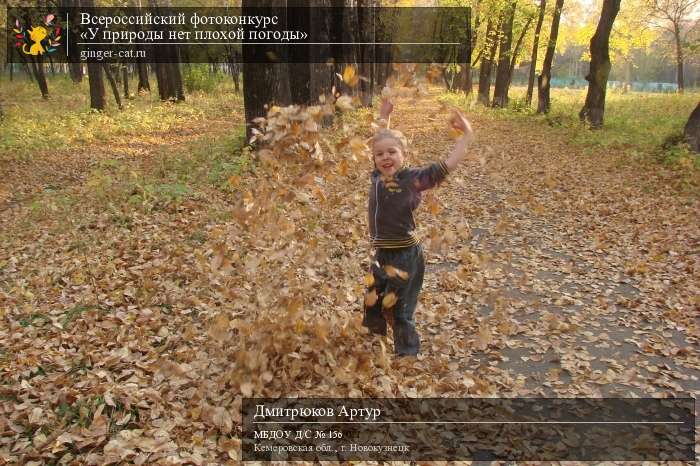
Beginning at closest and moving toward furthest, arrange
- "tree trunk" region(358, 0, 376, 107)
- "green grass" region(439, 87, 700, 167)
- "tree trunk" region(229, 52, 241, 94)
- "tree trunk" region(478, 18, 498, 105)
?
1. "green grass" region(439, 87, 700, 167)
2. "tree trunk" region(358, 0, 376, 107)
3. "tree trunk" region(478, 18, 498, 105)
4. "tree trunk" region(229, 52, 241, 94)

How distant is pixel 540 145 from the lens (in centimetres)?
1606

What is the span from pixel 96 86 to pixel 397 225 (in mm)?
17797

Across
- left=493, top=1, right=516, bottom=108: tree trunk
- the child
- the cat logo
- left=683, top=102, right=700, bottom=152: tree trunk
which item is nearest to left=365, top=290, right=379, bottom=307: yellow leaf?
the child

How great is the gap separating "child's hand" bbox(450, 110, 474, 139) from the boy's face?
0.46 m

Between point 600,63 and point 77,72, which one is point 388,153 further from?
point 77,72

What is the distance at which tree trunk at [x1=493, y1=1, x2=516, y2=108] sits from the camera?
25.8 meters

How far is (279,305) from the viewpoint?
4.10 meters

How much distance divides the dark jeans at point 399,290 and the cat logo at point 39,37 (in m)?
19.8

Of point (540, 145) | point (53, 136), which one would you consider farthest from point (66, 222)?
point (540, 145)

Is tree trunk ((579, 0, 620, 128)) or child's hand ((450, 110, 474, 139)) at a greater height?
tree trunk ((579, 0, 620, 128))

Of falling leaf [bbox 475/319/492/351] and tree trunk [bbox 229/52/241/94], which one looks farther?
tree trunk [bbox 229/52/241/94]

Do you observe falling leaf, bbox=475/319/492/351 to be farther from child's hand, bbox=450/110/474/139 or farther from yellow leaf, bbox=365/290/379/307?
child's hand, bbox=450/110/474/139

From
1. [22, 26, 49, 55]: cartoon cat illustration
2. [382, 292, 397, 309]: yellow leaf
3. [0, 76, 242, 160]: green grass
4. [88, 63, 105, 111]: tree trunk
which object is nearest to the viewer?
[382, 292, 397, 309]: yellow leaf

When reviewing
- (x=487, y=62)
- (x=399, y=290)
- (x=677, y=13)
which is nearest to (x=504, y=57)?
(x=487, y=62)
